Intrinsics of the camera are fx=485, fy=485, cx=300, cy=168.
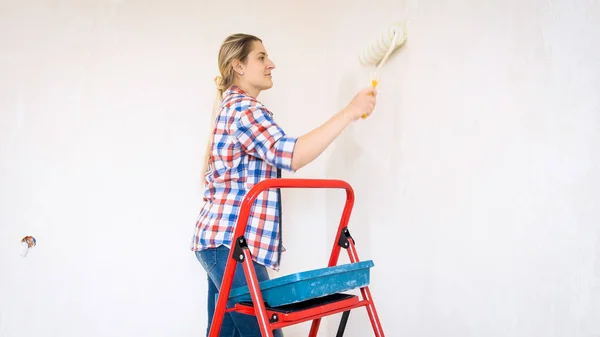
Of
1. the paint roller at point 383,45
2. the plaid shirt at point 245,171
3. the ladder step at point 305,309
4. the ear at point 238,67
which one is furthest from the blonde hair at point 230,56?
the ladder step at point 305,309

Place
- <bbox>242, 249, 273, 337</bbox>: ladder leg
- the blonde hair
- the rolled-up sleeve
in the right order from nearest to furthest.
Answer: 1. <bbox>242, 249, 273, 337</bbox>: ladder leg
2. the rolled-up sleeve
3. the blonde hair

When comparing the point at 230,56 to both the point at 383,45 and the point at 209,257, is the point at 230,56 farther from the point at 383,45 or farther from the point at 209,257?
the point at 209,257

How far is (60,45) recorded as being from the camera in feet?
6.24

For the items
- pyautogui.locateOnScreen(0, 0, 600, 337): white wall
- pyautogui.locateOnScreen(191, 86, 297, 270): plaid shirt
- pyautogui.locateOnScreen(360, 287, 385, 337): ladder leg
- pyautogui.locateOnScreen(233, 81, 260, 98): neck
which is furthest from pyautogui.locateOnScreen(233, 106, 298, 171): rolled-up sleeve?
pyautogui.locateOnScreen(0, 0, 600, 337): white wall

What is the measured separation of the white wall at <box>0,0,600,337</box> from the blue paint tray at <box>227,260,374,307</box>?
1.15 ft

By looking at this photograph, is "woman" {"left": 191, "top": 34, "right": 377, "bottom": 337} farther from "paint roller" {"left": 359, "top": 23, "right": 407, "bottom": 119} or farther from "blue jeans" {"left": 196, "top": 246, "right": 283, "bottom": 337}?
"paint roller" {"left": 359, "top": 23, "right": 407, "bottom": 119}

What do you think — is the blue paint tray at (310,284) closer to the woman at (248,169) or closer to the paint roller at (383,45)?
the woman at (248,169)

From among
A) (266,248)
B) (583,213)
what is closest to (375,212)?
(266,248)

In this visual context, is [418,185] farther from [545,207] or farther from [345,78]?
[345,78]

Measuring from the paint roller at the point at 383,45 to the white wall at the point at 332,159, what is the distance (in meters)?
0.04

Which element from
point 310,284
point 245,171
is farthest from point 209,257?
point 310,284

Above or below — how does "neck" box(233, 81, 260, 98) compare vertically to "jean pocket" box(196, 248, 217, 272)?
above

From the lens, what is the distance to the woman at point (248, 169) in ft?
4.04

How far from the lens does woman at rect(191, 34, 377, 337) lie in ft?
4.04
